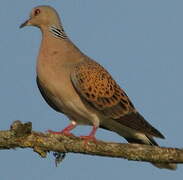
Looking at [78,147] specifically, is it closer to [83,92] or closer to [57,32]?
[83,92]

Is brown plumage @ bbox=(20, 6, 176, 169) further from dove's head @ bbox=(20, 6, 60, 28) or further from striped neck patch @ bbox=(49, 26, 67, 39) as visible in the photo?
dove's head @ bbox=(20, 6, 60, 28)

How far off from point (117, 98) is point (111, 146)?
2.06 metres

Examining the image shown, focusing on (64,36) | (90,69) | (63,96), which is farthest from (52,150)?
(64,36)

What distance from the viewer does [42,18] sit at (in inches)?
318

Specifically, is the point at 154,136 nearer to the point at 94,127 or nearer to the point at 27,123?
the point at 94,127

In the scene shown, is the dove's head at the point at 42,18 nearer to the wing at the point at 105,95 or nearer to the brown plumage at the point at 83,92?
the brown plumage at the point at 83,92

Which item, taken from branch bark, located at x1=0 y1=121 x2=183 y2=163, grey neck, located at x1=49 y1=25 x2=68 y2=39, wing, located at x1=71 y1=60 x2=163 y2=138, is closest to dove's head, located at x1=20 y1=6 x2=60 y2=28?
grey neck, located at x1=49 y1=25 x2=68 y2=39

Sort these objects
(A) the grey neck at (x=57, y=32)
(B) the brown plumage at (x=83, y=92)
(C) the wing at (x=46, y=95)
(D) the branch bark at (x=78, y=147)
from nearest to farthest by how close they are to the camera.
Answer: (D) the branch bark at (x=78, y=147) < (B) the brown plumage at (x=83, y=92) < (C) the wing at (x=46, y=95) < (A) the grey neck at (x=57, y=32)

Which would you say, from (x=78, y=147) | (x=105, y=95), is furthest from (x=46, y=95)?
(x=78, y=147)

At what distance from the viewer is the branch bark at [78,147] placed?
18.6 feet

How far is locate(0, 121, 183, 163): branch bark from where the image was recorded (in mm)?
5656

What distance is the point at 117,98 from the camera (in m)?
7.84

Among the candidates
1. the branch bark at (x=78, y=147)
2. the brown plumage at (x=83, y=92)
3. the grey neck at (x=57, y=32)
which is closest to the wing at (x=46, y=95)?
the brown plumage at (x=83, y=92)

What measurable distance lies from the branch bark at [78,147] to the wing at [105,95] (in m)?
1.50
